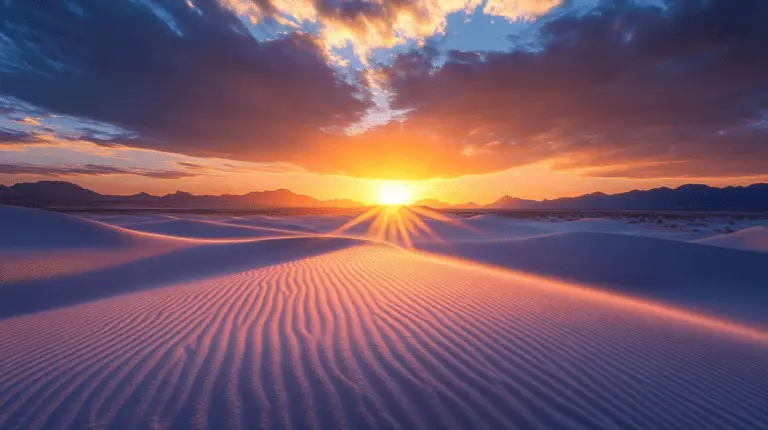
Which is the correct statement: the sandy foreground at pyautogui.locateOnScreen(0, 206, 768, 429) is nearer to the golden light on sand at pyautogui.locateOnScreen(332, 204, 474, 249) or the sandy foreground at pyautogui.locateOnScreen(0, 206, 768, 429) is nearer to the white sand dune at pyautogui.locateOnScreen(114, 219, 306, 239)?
the golden light on sand at pyautogui.locateOnScreen(332, 204, 474, 249)

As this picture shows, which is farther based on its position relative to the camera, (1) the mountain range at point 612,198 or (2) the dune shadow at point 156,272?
(1) the mountain range at point 612,198

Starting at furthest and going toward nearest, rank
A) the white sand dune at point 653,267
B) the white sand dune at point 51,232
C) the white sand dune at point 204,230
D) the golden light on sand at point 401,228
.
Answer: the white sand dune at point 204,230 → the golden light on sand at point 401,228 → the white sand dune at point 51,232 → the white sand dune at point 653,267

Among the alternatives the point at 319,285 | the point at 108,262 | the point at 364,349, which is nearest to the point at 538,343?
the point at 364,349

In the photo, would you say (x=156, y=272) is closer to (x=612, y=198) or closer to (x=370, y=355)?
(x=370, y=355)

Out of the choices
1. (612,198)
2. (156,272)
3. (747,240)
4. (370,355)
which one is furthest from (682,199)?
(370,355)

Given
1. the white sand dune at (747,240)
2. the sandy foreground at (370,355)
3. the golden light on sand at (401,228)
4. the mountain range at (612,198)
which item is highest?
the mountain range at (612,198)

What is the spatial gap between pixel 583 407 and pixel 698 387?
1.54 meters

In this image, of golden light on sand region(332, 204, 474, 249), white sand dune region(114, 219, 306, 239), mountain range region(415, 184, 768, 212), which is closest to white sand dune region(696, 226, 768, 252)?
golden light on sand region(332, 204, 474, 249)

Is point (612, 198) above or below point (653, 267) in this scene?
above

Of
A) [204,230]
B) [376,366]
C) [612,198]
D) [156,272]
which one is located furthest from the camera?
[612,198]

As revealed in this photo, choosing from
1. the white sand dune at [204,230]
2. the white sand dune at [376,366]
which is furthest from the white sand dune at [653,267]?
the white sand dune at [204,230]

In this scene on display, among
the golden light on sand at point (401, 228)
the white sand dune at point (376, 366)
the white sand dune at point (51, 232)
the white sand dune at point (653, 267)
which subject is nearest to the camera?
the white sand dune at point (376, 366)

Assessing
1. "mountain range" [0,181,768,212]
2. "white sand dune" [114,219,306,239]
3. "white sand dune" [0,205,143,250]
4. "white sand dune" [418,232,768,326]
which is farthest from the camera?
"mountain range" [0,181,768,212]

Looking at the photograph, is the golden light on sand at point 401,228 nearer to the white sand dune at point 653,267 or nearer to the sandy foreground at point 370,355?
→ the white sand dune at point 653,267
